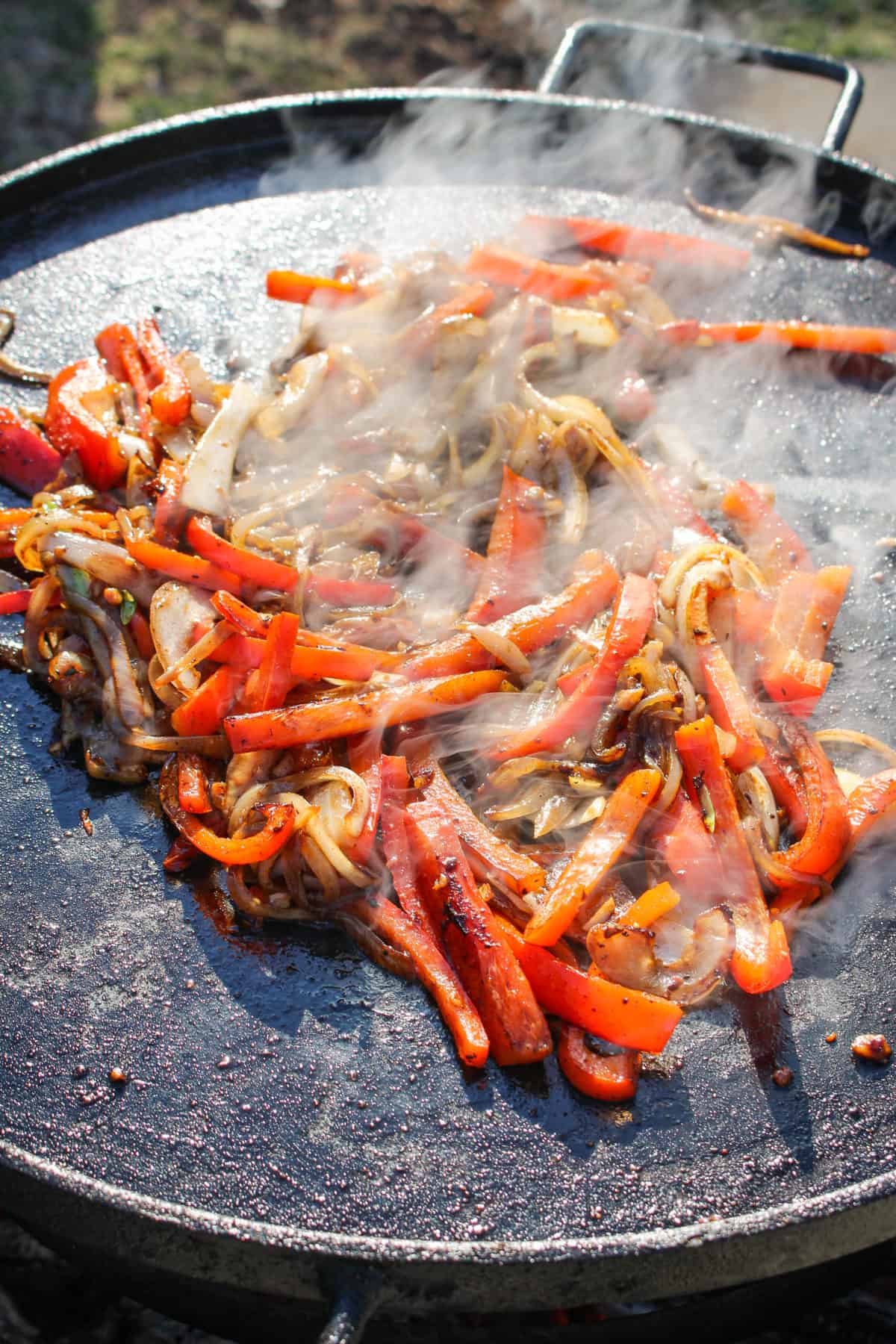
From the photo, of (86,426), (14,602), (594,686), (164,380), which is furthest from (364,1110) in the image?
(164,380)

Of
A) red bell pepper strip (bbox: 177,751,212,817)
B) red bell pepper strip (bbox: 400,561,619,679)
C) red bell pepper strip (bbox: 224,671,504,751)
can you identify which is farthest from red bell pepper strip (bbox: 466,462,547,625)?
red bell pepper strip (bbox: 177,751,212,817)

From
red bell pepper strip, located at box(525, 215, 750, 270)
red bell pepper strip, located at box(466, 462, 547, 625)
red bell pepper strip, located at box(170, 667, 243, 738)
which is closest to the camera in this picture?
red bell pepper strip, located at box(170, 667, 243, 738)

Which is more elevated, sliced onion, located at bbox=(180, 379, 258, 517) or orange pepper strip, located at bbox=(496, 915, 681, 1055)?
sliced onion, located at bbox=(180, 379, 258, 517)

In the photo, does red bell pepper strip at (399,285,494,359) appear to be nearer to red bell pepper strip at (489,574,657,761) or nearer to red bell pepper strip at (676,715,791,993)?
red bell pepper strip at (489,574,657,761)

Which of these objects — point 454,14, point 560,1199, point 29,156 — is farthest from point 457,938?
point 454,14

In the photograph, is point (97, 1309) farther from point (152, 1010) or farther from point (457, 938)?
point (457, 938)

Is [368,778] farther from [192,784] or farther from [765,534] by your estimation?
[765,534]
